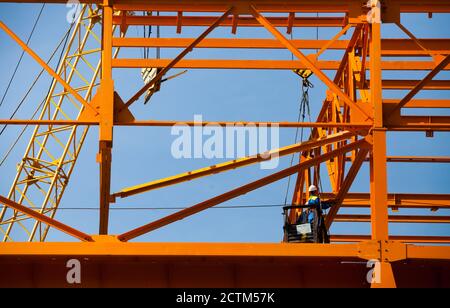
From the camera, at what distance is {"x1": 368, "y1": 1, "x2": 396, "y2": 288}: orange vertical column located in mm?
19750

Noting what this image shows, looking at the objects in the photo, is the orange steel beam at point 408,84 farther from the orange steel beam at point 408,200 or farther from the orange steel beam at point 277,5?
the orange steel beam at point 277,5

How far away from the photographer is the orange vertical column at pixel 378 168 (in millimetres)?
19750

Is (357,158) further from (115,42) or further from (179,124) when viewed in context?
(115,42)

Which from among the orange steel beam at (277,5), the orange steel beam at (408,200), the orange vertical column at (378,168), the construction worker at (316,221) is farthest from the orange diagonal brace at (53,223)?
the orange steel beam at (408,200)

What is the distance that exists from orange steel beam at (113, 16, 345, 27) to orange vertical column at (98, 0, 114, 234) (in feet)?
19.1

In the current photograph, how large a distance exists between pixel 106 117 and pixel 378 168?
555 cm

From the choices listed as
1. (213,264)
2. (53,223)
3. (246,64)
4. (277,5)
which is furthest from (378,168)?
(246,64)

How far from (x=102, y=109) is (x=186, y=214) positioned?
2787 millimetres

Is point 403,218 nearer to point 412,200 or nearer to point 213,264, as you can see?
point 412,200

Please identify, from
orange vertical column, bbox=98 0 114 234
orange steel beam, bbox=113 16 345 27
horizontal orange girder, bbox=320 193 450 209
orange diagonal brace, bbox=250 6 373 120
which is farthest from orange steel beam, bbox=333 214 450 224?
orange vertical column, bbox=98 0 114 234

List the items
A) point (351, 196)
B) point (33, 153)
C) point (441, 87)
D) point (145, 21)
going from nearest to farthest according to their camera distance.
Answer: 1. point (145, 21)
2. point (441, 87)
3. point (351, 196)
4. point (33, 153)

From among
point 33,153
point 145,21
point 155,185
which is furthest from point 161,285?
point 33,153

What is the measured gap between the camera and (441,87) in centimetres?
2952
